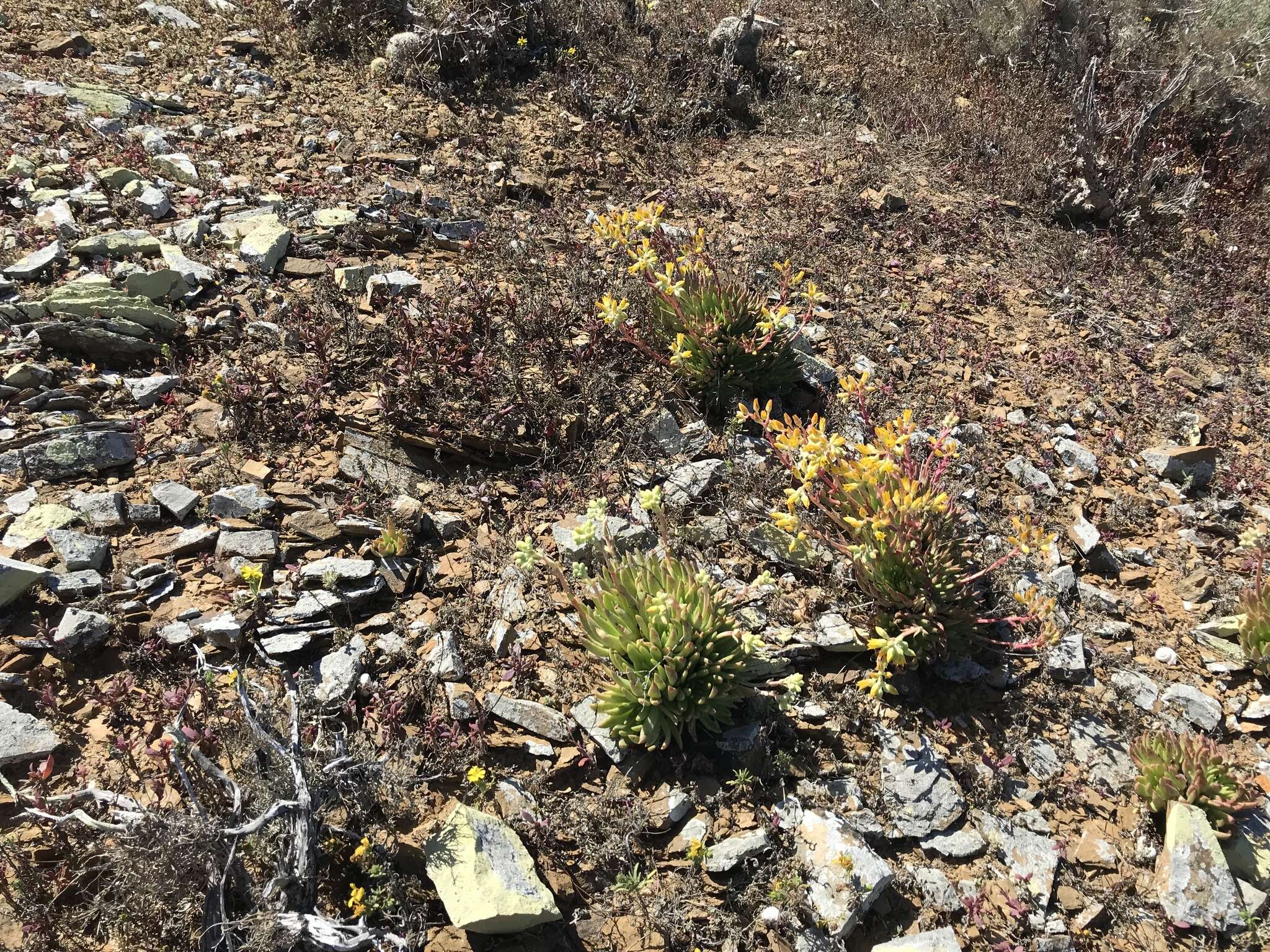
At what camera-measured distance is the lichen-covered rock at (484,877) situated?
2.94 m

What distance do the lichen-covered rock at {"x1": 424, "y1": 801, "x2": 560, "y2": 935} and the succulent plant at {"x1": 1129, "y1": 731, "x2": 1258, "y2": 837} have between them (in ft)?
9.74

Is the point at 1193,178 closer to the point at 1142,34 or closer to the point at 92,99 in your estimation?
the point at 1142,34

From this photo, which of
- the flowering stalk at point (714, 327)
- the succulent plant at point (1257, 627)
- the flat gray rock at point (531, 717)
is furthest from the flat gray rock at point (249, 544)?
the succulent plant at point (1257, 627)

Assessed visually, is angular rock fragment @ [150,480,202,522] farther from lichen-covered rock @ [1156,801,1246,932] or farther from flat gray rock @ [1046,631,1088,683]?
lichen-covered rock @ [1156,801,1246,932]

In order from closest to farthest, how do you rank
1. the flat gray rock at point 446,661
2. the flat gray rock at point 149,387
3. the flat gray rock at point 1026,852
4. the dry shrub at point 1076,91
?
the flat gray rock at point 1026,852 < the flat gray rock at point 446,661 < the flat gray rock at point 149,387 < the dry shrub at point 1076,91

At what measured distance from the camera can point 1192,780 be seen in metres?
3.69

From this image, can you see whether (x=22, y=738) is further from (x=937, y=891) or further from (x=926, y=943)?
(x=937, y=891)

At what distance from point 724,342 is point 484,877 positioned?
381 centimetres

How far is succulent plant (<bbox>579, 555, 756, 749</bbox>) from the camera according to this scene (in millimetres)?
3631

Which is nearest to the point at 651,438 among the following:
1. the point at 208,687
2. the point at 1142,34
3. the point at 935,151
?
the point at 208,687

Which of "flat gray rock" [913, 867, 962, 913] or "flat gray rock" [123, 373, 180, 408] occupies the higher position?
"flat gray rock" [123, 373, 180, 408]

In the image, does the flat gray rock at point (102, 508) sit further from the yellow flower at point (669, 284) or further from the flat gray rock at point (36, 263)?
the yellow flower at point (669, 284)

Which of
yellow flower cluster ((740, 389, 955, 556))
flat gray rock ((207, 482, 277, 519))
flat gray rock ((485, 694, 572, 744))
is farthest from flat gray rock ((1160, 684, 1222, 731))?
flat gray rock ((207, 482, 277, 519))

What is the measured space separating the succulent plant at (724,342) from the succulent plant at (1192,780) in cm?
316
